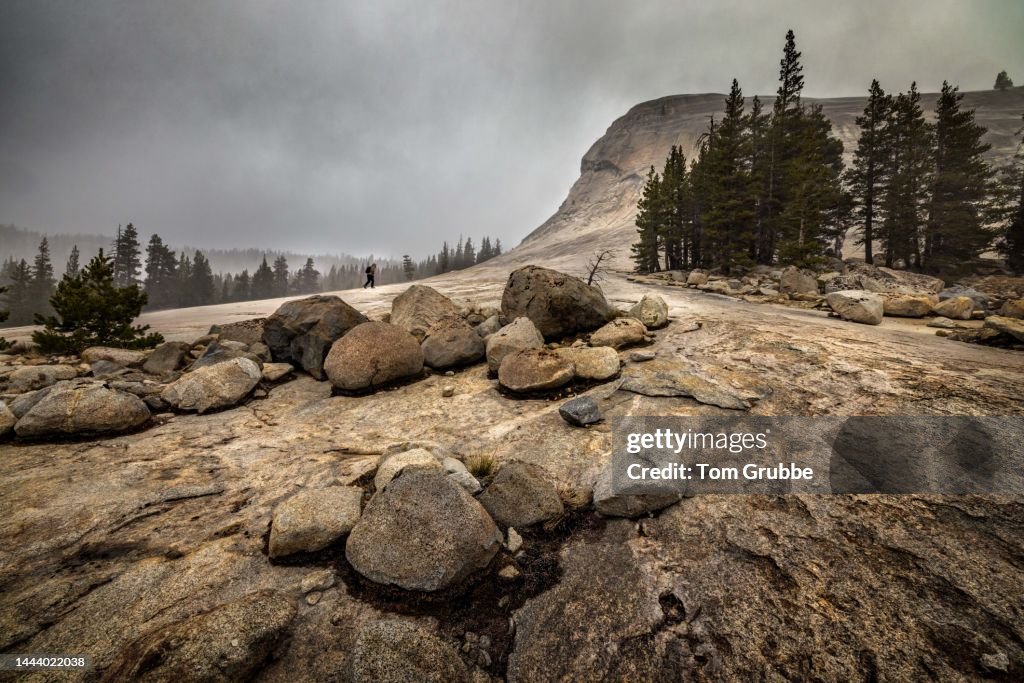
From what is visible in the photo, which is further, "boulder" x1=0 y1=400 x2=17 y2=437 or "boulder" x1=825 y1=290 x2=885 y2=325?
"boulder" x1=825 y1=290 x2=885 y2=325

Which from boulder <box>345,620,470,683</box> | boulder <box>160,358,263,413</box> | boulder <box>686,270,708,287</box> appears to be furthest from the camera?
boulder <box>686,270,708,287</box>

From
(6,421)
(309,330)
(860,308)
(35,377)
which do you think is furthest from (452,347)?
(860,308)

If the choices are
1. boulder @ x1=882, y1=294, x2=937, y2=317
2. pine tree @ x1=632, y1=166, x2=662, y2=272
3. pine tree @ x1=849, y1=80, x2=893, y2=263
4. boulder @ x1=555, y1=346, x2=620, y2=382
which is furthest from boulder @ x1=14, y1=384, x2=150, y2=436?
pine tree @ x1=849, y1=80, x2=893, y2=263

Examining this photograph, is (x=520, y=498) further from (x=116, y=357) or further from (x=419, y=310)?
(x=116, y=357)

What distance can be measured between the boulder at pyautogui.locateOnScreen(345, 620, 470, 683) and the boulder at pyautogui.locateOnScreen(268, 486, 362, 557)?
1.14 m

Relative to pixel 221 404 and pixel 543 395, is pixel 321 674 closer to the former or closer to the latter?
pixel 543 395

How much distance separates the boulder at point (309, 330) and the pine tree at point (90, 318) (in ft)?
21.7

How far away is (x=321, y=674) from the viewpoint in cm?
222

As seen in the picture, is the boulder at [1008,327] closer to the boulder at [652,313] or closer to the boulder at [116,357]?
the boulder at [652,313]

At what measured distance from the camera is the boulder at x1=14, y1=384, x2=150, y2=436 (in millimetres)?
5043

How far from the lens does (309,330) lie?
8.56 meters

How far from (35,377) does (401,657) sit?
428 inches

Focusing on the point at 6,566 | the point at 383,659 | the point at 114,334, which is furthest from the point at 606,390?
the point at 114,334

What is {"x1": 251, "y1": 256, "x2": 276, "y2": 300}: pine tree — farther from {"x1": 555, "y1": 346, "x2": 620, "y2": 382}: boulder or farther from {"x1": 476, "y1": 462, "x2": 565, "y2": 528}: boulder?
{"x1": 476, "y1": 462, "x2": 565, "y2": 528}: boulder
